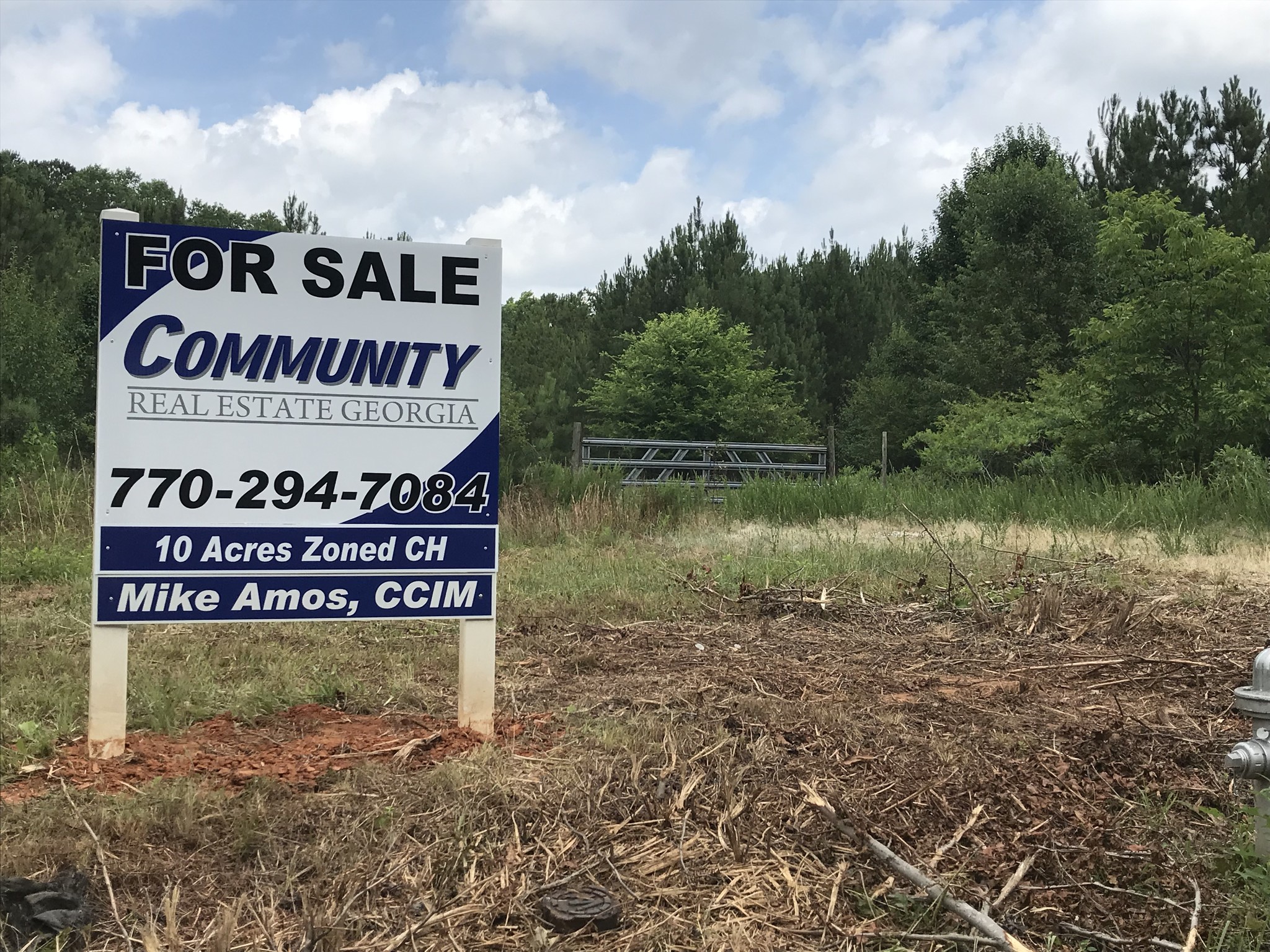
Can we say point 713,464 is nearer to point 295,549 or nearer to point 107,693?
point 295,549

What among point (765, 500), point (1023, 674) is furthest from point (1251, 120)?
point (1023, 674)

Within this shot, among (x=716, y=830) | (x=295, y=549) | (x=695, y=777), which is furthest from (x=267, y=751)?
(x=716, y=830)

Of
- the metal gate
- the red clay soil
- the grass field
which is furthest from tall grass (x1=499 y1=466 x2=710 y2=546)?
the red clay soil

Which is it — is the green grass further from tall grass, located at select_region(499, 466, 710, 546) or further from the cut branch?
the cut branch

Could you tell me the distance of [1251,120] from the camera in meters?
25.7

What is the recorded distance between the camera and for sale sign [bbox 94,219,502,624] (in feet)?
11.5

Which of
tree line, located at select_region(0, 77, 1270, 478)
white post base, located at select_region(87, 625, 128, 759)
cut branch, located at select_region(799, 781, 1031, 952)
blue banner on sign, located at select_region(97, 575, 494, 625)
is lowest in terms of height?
cut branch, located at select_region(799, 781, 1031, 952)

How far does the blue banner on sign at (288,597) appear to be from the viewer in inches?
138

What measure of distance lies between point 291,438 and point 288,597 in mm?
543

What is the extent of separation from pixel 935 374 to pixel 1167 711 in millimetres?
26572

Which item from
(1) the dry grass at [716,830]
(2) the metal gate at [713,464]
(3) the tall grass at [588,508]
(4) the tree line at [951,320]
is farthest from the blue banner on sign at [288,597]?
(4) the tree line at [951,320]

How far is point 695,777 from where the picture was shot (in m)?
3.06

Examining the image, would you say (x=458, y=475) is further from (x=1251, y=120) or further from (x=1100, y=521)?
(x=1251, y=120)

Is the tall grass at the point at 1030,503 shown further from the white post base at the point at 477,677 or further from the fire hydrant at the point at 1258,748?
the white post base at the point at 477,677
